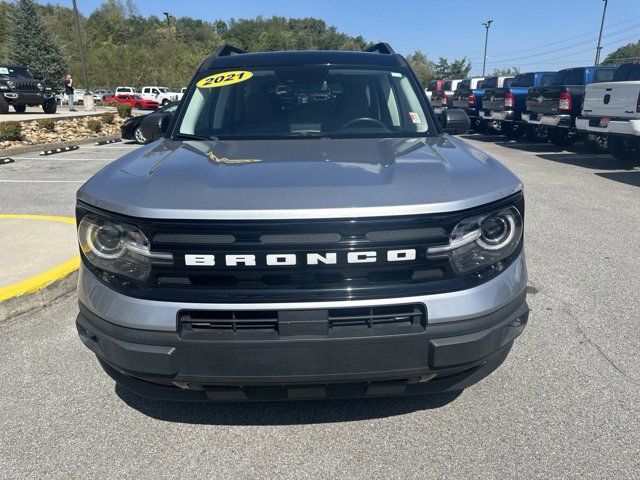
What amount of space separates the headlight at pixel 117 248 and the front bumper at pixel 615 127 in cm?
951

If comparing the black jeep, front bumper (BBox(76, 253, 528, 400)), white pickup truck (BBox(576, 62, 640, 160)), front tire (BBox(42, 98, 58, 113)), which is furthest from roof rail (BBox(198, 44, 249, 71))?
front tire (BBox(42, 98, 58, 113))

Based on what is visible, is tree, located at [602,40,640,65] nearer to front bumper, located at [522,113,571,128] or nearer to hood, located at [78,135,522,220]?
front bumper, located at [522,113,571,128]

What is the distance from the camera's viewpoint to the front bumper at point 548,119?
12328 millimetres

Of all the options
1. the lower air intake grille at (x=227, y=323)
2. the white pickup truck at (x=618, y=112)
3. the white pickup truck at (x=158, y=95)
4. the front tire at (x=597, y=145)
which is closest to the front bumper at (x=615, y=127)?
the white pickup truck at (x=618, y=112)

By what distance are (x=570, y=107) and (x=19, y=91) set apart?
20.8m

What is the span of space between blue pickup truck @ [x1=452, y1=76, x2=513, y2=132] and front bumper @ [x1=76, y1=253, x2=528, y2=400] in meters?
16.1

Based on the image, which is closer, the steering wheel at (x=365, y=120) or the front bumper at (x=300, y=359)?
the front bumper at (x=300, y=359)

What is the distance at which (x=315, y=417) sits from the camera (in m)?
2.50

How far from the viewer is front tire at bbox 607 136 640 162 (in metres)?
10.9

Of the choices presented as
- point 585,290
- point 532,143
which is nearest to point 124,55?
point 532,143

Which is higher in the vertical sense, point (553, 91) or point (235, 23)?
point (235, 23)

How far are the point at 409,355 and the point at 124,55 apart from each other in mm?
75235

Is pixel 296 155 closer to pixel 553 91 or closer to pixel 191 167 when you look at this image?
pixel 191 167

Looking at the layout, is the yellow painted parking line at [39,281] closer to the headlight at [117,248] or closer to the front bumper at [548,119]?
the headlight at [117,248]
